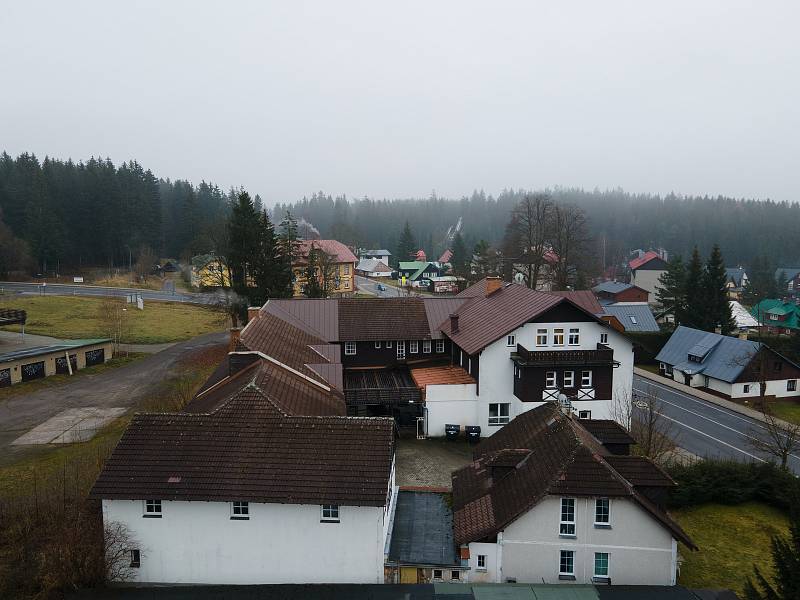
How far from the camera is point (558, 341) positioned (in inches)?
1262

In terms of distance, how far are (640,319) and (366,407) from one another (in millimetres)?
39034

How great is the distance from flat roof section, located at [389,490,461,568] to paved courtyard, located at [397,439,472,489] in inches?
121

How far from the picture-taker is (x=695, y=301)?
5728 cm

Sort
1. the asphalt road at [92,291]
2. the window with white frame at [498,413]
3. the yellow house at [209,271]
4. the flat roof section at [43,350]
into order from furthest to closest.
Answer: the asphalt road at [92,291] → the yellow house at [209,271] → the flat roof section at [43,350] → the window with white frame at [498,413]

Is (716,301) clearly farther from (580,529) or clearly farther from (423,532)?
(423,532)

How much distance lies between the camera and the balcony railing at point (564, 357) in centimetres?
3075

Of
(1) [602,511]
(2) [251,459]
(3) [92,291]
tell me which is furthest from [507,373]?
(3) [92,291]

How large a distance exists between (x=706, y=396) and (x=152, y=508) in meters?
42.0

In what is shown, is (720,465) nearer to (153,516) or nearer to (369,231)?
(153,516)

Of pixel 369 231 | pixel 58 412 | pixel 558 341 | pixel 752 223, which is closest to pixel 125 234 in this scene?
pixel 58 412

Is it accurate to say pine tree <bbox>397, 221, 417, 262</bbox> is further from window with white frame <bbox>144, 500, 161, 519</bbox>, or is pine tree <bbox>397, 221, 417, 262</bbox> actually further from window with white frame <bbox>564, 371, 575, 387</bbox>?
window with white frame <bbox>144, 500, 161, 519</bbox>

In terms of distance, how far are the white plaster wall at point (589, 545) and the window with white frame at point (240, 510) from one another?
25.9ft

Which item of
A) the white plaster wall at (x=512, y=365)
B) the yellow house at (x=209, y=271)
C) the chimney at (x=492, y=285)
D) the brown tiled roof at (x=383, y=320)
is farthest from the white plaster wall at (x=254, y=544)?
the yellow house at (x=209, y=271)

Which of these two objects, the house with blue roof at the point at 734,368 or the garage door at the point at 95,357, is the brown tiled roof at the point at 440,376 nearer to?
the house with blue roof at the point at 734,368
